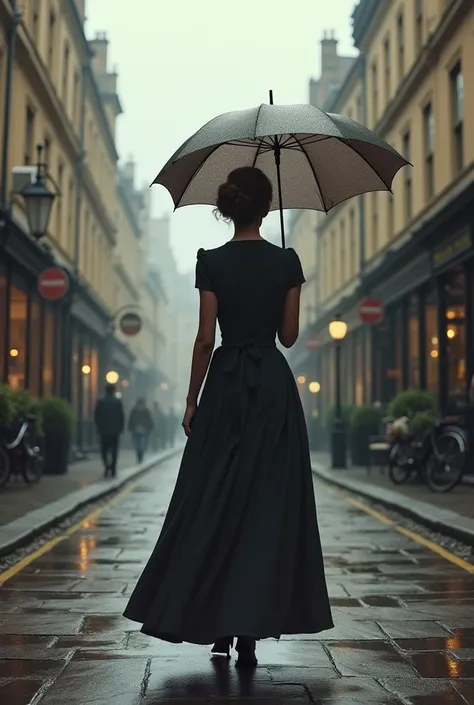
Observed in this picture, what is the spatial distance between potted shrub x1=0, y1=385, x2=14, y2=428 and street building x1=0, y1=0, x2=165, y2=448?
4.42m

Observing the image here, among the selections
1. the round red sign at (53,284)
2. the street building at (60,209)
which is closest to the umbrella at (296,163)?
the street building at (60,209)

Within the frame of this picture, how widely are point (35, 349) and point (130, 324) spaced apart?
1285 centimetres

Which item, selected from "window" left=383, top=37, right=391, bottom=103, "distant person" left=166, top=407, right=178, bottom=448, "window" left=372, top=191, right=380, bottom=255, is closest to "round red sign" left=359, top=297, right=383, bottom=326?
→ "window" left=372, top=191, right=380, bottom=255

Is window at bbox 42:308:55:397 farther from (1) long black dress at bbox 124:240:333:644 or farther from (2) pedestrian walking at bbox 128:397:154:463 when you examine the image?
(1) long black dress at bbox 124:240:333:644

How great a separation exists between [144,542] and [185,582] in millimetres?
5882

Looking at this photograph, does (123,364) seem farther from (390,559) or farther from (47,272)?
(390,559)

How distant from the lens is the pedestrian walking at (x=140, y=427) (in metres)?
29.7

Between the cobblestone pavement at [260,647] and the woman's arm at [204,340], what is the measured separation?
1.21 metres

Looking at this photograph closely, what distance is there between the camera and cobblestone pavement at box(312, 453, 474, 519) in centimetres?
1273

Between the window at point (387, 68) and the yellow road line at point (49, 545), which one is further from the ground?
the window at point (387, 68)

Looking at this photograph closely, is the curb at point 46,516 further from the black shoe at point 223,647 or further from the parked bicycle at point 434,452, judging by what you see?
the parked bicycle at point 434,452

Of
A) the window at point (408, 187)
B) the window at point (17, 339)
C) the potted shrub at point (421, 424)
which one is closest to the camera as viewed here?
the potted shrub at point (421, 424)

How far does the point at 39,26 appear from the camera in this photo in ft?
81.0

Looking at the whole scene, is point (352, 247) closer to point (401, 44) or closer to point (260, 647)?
point (401, 44)
